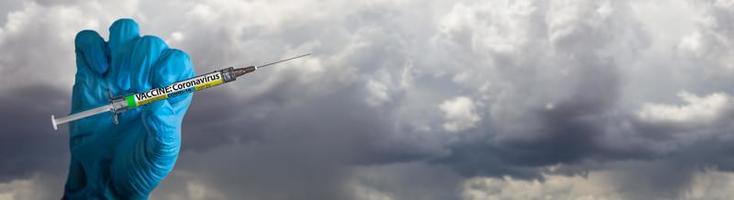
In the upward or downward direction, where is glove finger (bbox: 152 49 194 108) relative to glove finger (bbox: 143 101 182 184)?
upward

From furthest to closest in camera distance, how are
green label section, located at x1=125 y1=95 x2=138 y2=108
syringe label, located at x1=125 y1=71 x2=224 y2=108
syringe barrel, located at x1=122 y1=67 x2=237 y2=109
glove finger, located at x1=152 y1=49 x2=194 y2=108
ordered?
glove finger, located at x1=152 y1=49 x2=194 y2=108 → green label section, located at x1=125 y1=95 x2=138 y2=108 → syringe label, located at x1=125 y1=71 x2=224 y2=108 → syringe barrel, located at x1=122 y1=67 x2=237 y2=109

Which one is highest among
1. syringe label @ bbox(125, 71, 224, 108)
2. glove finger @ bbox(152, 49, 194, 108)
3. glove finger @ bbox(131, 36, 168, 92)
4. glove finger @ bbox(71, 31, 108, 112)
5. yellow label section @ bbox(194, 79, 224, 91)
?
glove finger @ bbox(71, 31, 108, 112)

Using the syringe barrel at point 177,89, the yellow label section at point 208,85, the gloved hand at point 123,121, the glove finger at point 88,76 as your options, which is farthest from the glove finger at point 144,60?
the yellow label section at point 208,85

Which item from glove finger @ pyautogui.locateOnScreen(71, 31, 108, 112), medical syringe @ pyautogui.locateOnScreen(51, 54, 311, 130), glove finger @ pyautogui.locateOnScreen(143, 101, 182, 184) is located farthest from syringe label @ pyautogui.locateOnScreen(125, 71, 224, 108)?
glove finger @ pyautogui.locateOnScreen(71, 31, 108, 112)

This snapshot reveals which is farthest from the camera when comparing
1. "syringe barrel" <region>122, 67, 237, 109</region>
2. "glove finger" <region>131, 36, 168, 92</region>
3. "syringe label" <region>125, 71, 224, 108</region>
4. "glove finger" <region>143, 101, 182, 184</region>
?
"glove finger" <region>131, 36, 168, 92</region>

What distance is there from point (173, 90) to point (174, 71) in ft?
5.14

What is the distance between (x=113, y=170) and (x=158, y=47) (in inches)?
139

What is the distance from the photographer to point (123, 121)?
69.7 ft

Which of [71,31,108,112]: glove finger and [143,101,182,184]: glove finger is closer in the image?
[143,101,182,184]: glove finger

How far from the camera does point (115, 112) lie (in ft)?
58.5

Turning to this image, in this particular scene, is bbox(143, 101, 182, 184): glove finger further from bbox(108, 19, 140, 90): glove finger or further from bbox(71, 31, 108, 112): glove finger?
bbox(71, 31, 108, 112): glove finger

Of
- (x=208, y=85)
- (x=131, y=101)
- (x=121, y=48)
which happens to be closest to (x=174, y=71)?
(x=131, y=101)

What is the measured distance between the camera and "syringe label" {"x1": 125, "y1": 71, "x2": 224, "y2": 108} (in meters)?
17.5

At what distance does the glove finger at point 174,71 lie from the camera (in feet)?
63.1
